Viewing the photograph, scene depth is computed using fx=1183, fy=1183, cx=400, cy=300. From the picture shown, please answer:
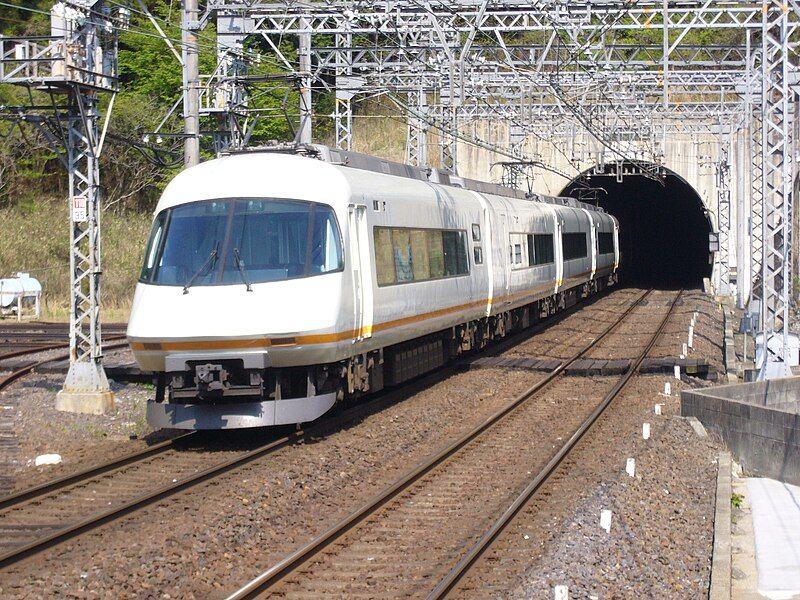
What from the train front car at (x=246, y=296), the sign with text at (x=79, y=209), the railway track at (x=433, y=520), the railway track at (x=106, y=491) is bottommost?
the railway track at (x=433, y=520)

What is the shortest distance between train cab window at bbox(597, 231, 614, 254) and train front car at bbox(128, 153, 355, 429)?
1064 inches

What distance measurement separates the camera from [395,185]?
15.2m

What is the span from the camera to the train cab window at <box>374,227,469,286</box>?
14.0 meters

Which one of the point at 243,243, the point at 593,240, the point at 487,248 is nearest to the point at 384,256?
the point at 243,243

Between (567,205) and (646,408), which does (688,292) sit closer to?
(567,205)

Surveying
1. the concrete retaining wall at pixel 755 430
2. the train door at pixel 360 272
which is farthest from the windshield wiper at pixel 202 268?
the concrete retaining wall at pixel 755 430

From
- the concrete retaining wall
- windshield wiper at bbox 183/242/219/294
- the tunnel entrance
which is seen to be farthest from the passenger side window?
the tunnel entrance

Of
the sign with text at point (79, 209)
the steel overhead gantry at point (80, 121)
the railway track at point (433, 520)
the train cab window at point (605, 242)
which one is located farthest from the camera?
the train cab window at point (605, 242)

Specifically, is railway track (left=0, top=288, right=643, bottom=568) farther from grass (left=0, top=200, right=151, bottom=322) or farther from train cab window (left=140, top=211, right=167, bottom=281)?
grass (left=0, top=200, right=151, bottom=322)

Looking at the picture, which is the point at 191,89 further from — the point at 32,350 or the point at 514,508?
the point at 514,508

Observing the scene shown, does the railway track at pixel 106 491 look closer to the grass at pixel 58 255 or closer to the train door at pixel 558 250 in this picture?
the train door at pixel 558 250

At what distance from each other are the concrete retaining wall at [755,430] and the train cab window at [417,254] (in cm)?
377

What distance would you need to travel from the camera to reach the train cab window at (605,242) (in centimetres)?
3888

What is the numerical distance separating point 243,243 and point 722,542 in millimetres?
5808
